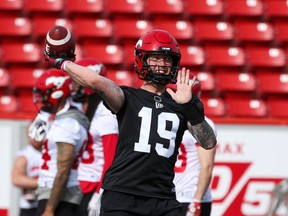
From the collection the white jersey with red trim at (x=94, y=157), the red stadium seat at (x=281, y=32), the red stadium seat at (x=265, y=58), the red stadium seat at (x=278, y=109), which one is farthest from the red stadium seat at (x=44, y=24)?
A: the white jersey with red trim at (x=94, y=157)

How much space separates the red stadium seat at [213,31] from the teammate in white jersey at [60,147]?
5325mm

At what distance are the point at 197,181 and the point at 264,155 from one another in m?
2.26

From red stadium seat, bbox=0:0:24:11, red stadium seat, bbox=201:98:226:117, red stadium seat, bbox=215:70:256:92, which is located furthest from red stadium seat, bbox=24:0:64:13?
red stadium seat, bbox=201:98:226:117

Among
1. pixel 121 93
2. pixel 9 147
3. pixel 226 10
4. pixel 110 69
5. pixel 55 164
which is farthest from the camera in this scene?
pixel 226 10

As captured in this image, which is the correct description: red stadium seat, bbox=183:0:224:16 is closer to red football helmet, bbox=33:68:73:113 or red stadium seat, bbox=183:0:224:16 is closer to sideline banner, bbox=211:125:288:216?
sideline banner, bbox=211:125:288:216

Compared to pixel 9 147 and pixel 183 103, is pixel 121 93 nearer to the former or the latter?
pixel 183 103

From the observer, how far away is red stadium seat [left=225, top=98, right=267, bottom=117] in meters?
10.0

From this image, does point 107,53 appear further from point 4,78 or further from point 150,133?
point 150,133

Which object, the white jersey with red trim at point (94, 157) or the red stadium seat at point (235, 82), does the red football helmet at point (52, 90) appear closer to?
the white jersey with red trim at point (94, 157)

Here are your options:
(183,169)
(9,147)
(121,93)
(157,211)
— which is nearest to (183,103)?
(121,93)

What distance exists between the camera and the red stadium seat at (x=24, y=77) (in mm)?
9812

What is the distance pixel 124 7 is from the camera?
36.2 ft

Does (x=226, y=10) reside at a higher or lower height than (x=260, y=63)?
higher

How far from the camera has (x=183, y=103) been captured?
4211mm
